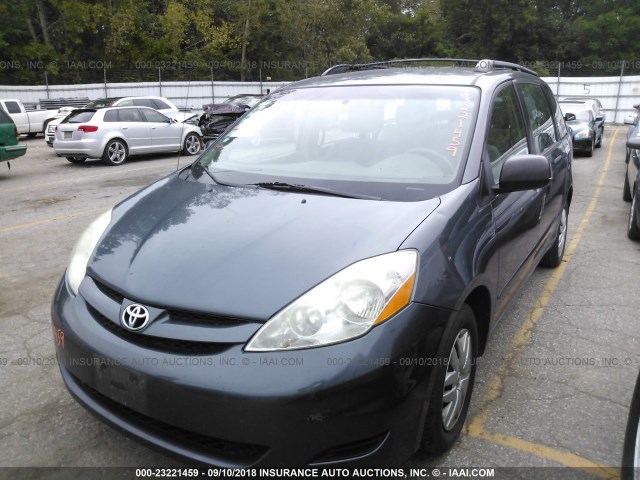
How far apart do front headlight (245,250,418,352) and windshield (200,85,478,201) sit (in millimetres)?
602

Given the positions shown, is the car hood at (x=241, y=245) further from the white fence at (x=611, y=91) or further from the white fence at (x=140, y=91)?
the white fence at (x=611, y=91)

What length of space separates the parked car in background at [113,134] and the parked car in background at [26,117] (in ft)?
24.8

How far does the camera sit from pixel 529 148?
12.1 ft

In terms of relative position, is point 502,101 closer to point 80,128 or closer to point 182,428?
point 182,428

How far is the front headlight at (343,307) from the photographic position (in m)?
1.90

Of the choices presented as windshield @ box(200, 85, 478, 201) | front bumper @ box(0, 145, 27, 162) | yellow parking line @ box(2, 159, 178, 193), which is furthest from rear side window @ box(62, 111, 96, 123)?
windshield @ box(200, 85, 478, 201)

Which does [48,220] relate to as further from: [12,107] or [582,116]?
[12,107]

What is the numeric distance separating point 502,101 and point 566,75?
1244 inches

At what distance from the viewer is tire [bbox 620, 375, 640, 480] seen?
6.06 ft

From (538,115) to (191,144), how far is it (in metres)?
12.6

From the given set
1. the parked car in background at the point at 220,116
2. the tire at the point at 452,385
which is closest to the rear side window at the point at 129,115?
the parked car in background at the point at 220,116

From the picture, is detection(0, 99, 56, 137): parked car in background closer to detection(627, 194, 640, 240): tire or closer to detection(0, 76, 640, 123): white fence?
detection(0, 76, 640, 123): white fence

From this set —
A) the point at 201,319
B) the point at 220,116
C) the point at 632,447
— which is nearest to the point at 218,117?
the point at 220,116

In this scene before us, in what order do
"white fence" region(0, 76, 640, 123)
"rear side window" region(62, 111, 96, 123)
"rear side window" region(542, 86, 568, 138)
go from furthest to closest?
"white fence" region(0, 76, 640, 123) < "rear side window" region(62, 111, 96, 123) < "rear side window" region(542, 86, 568, 138)
